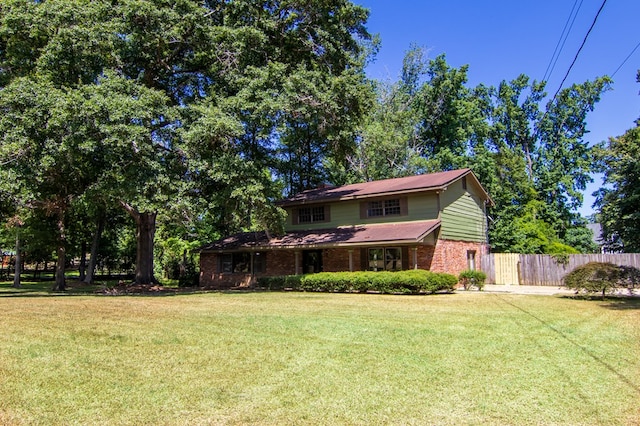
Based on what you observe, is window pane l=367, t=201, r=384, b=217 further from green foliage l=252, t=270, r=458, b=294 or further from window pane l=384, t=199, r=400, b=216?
green foliage l=252, t=270, r=458, b=294

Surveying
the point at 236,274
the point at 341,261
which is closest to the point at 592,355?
the point at 341,261

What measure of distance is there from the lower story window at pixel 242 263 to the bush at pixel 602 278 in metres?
16.6

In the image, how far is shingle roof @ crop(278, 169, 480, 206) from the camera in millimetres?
23125

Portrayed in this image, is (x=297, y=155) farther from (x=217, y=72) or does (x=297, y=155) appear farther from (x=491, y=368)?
(x=491, y=368)

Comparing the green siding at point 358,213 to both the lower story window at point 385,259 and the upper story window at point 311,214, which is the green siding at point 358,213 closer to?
the upper story window at point 311,214

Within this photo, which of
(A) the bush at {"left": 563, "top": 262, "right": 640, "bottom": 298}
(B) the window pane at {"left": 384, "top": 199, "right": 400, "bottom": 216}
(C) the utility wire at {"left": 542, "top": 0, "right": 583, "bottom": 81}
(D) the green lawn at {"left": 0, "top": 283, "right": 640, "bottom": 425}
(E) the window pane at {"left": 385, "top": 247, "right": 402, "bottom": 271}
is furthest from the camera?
(B) the window pane at {"left": 384, "top": 199, "right": 400, "bottom": 216}

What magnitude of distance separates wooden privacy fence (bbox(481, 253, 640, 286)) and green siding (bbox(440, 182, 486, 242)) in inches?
78.3

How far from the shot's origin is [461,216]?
25.4 metres

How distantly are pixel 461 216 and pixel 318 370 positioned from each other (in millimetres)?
20673

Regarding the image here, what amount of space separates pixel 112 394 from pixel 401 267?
18855 mm

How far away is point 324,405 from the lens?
16.5 feet

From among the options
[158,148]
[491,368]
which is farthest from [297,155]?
[491,368]

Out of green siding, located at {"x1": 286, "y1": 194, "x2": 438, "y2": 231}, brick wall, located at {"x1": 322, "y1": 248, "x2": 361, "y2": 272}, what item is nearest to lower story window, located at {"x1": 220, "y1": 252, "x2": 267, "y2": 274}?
green siding, located at {"x1": 286, "y1": 194, "x2": 438, "y2": 231}

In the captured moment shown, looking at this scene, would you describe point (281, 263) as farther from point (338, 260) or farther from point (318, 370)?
point (318, 370)
